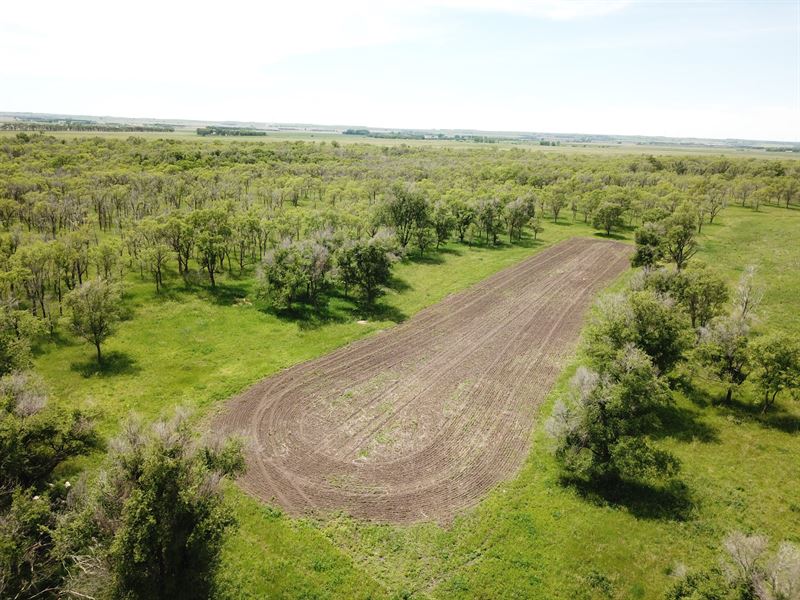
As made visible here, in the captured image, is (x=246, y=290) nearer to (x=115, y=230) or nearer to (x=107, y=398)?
(x=107, y=398)

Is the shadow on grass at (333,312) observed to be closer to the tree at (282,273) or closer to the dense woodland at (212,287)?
the dense woodland at (212,287)

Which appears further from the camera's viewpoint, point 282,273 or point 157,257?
point 157,257

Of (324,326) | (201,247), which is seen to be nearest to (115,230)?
(201,247)

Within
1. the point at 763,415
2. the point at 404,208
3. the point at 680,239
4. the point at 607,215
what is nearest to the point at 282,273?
the point at 404,208

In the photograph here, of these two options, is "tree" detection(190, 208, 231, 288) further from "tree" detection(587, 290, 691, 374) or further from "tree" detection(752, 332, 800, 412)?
"tree" detection(752, 332, 800, 412)

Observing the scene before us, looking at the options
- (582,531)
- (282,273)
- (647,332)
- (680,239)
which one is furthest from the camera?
(680,239)

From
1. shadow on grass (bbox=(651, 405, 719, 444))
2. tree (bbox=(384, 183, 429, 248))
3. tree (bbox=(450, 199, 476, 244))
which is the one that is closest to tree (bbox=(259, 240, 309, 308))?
tree (bbox=(384, 183, 429, 248))

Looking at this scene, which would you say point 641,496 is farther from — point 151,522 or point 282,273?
point 282,273

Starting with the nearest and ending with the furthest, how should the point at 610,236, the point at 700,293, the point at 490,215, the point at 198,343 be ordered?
the point at 700,293
the point at 198,343
the point at 490,215
the point at 610,236
